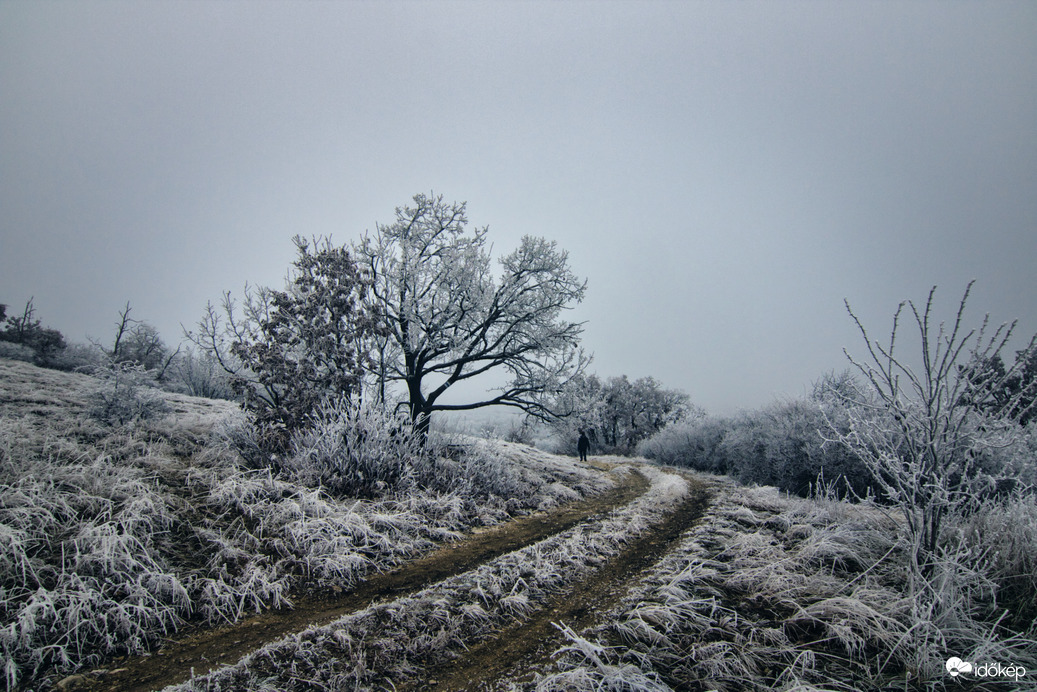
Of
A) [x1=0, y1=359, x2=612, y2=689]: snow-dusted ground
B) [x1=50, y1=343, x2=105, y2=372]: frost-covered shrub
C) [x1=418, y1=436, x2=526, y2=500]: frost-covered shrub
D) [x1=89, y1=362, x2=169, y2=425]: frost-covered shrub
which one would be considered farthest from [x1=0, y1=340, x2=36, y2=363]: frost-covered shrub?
[x1=418, y1=436, x2=526, y2=500]: frost-covered shrub

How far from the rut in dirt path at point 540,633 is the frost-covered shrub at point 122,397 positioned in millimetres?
8249

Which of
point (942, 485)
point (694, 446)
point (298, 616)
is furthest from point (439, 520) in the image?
point (694, 446)

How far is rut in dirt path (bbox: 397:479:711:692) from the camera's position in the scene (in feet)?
10.4

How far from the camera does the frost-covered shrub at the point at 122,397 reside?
784cm

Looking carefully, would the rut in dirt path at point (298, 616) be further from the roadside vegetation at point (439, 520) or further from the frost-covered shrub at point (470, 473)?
the frost-covered shrub at point (470, 473)

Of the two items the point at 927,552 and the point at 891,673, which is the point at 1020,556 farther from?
the point at 891,673

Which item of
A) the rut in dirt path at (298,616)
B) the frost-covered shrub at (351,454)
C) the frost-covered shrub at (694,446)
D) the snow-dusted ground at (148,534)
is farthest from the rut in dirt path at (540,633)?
the frost-covered shrub at (694,446)

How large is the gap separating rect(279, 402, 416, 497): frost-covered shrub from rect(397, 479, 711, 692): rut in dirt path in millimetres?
4069

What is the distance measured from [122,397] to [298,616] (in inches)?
274

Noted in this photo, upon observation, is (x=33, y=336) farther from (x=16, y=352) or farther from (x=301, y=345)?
(x=301, y=345)

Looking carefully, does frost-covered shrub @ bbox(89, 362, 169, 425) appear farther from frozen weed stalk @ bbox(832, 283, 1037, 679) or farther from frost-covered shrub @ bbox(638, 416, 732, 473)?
frost-covered shrub @ bbox(638, 416, 732, 473)

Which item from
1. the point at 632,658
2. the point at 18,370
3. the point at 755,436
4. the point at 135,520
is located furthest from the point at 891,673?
the point at 18,370

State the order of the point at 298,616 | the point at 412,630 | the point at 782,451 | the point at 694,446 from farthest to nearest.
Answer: the point at 694,446, the point at 782,451, the point at 298,616, the point at 412,630

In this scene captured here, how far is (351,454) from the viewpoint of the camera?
7.35 meters
